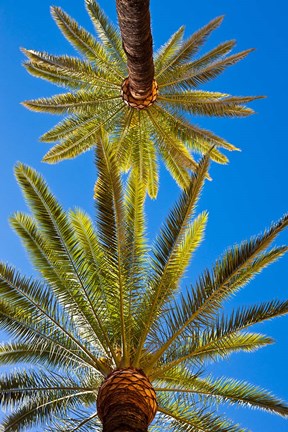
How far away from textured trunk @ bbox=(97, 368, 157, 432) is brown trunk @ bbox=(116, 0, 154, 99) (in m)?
4.35

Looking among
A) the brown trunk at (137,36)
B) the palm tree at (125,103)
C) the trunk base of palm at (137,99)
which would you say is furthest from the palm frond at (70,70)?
the brown trunk at (137,36)

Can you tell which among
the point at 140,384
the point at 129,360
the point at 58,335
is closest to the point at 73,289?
the point at 58,335

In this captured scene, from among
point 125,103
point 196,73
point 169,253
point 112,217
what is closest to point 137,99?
point 125,103

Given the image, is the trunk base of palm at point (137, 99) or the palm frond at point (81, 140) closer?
the trunk base of palm at point (137, 99)

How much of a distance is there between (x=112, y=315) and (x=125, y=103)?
585 centimetres

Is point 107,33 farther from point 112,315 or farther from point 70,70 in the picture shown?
point 112,315

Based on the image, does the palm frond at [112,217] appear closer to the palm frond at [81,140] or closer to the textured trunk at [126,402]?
the textured trunk at [126,402]

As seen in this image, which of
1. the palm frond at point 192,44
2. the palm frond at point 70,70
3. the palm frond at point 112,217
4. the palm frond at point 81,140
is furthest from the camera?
the palm frond at point 81,140

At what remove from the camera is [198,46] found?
1474cm

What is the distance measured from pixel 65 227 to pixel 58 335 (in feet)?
5.55

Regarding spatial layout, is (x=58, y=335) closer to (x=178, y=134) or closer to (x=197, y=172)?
(x=197, y=172)

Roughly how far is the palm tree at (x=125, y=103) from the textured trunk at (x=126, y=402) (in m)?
7.19

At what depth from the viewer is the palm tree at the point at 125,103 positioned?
47.2 feet

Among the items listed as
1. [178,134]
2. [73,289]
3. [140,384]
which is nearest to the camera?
[140,384]
